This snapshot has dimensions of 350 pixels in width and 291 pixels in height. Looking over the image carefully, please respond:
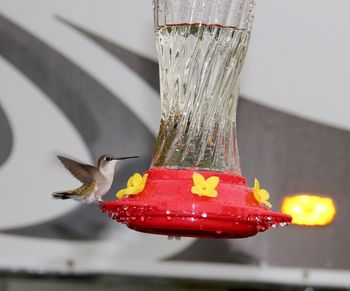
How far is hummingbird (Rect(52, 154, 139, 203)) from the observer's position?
9.47ft

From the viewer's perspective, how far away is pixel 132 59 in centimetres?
436

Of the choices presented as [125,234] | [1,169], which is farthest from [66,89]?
[125,234]

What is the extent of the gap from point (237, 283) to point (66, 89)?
123 cm

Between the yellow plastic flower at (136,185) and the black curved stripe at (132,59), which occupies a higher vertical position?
the black curved stripe at (132,59)

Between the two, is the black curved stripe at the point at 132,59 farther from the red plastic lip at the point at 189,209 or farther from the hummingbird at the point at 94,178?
the red plastic lip at the point at 189,209

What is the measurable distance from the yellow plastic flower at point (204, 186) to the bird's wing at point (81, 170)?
0.73 m

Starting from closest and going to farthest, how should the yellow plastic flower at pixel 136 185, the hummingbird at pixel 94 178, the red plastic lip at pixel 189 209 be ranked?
1. the red plastic lip at pixel 189 209
2. the yellow plastic flower at pixel 136 185
3. the hummingbird at pixel 94 178

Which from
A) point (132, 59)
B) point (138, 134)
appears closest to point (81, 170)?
point (138, 134)

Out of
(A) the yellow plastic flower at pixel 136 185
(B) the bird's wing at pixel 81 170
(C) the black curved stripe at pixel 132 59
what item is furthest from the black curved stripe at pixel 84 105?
(A) the yellow plastic flower at pixel 136 185

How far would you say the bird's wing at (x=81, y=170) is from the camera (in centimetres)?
295

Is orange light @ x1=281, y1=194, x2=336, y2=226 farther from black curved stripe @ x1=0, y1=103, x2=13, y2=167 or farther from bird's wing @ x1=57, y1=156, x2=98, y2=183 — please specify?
bird's wing @ x1=57, y1=156, x2=98, y2=183

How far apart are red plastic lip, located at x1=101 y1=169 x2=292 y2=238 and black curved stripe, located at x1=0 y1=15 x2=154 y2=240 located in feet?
6.26

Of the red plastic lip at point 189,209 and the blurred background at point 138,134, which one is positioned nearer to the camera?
the red plastic lip at point 189,209

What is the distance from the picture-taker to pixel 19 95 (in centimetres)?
427
